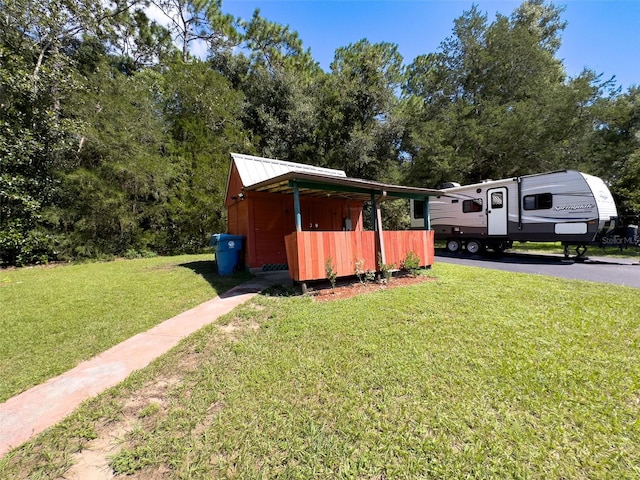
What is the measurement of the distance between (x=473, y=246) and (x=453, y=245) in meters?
0.95

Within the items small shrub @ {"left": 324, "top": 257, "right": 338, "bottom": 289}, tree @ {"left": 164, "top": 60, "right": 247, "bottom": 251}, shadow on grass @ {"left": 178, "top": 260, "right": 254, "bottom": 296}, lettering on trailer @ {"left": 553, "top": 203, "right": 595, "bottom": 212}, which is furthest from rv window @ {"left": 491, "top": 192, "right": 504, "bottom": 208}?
tree @ {"left": 164, "top": 60, "right": 247, "bottom": 251}

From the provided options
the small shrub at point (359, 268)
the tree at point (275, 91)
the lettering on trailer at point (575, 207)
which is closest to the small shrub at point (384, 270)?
the small shrub at point (359, 268)

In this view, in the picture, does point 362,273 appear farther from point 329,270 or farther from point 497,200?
point 497,200

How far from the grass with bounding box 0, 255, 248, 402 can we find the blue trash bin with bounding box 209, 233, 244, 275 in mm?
440

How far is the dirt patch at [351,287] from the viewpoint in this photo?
5254 millimetres

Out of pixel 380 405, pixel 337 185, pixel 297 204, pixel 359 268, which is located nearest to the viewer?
pixel 380 405

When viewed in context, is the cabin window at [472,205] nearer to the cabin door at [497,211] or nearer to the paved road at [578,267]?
the cabin door at [497,211]

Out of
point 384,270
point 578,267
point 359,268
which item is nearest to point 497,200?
point 578,267

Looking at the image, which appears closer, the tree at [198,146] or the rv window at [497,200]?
the rv window at [497,200]

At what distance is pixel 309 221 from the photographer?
8.64m

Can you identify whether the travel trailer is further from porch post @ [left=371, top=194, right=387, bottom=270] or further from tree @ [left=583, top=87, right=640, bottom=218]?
tree @ [left=583, top=87, right=640, bottom=218]

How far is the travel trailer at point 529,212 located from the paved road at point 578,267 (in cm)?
74

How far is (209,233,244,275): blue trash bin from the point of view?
7652mm

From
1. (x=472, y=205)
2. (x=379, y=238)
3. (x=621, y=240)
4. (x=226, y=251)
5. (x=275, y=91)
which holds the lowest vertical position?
(x=621, y=240)
